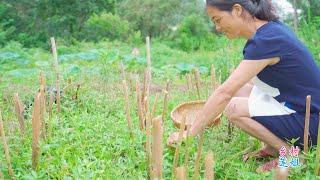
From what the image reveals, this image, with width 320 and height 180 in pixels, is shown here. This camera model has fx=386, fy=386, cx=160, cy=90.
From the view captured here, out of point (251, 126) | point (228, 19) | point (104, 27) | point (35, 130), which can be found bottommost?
point (104, 27)

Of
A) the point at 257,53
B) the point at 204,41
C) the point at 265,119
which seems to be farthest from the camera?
the point at 204,41

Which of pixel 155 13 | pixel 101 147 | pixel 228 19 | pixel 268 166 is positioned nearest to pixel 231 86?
pixel 228 19

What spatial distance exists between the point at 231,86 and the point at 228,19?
38 centimetres

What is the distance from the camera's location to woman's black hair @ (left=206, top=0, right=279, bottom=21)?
2016 millimetres

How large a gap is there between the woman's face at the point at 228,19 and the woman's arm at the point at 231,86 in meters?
0.25

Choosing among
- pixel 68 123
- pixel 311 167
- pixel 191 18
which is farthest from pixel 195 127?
pixel 191 18

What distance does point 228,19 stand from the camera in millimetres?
2061

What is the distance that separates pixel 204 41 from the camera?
1334cm

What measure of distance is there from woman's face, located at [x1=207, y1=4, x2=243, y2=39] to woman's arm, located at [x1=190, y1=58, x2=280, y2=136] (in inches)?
9.8

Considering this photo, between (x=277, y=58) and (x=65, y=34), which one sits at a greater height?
(x=277, y=58)

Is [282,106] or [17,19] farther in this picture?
[17,19]

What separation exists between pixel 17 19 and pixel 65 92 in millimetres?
15156

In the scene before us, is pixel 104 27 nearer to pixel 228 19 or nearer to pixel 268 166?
pixel 228 19

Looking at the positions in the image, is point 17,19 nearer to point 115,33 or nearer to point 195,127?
point 115,33
